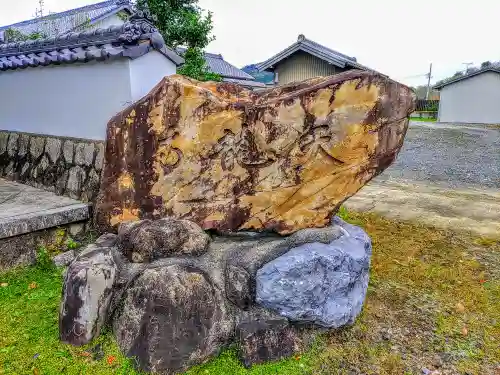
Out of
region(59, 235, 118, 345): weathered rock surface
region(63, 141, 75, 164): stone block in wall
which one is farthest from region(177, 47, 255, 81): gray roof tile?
region(59, 235, 118, 345): weathered rock surface

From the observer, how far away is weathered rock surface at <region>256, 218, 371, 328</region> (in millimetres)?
2887

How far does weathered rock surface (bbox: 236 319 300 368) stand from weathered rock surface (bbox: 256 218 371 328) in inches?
5.1

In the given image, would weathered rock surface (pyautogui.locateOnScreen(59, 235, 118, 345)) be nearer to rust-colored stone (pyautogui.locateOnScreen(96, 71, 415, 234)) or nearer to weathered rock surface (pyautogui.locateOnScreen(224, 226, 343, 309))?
rust-colored stone (pyautogui.locateOnScreen(96, 71, 415, 234))

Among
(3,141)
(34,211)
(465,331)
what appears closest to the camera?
(465,331)

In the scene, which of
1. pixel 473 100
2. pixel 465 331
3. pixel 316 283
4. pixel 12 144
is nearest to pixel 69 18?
pixel 12 144

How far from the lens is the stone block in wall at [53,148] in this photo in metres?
4.62

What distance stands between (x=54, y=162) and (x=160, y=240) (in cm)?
248

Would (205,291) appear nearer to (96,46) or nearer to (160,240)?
(160,240)

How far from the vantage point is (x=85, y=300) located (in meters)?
2.66

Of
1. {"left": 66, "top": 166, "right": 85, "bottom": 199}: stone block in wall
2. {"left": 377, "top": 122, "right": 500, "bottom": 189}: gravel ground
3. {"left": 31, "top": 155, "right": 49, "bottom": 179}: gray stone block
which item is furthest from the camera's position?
{"left": 377, "top": 122, "right": 500, "bottom": 189}: gravel ground

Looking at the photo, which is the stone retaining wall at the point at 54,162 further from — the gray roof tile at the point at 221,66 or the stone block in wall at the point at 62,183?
the gray roof tile at the point at 221,66

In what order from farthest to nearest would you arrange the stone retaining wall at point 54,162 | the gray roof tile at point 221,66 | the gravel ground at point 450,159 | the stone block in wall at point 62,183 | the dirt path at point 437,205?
the gray roof tile at point 221,66, the gravel ground at point 450,159, the dirt path at point 437,205, the stone block in wall at point 62,183, the stone retaining wall at point 54,162

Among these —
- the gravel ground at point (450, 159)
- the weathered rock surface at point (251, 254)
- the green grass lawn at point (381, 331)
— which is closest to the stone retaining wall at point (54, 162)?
the green grass lawn at point (381, 331)

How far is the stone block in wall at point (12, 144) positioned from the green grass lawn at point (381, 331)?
2.22m
